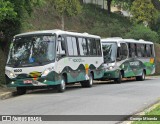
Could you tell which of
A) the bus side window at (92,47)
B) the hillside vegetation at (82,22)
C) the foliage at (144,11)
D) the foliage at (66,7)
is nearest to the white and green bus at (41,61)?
the bus side window at (92,47)

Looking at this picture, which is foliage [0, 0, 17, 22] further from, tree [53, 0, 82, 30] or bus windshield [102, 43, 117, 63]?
tree [53, 0, 82, 30]

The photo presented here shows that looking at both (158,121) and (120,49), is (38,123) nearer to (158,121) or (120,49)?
(158,121)

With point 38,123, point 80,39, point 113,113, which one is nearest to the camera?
point 38,123

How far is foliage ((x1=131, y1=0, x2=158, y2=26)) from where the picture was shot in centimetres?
5691

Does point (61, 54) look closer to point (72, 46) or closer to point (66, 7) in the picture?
point (72, 46)

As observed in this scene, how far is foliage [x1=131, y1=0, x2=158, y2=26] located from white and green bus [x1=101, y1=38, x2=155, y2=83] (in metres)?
21.5

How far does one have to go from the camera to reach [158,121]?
445 inches

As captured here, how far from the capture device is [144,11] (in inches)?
2251

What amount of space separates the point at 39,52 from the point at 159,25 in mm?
42940

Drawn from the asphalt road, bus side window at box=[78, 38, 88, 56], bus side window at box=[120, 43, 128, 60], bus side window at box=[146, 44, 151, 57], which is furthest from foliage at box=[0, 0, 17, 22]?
bus side window at box=[146, 44, 151, 57]

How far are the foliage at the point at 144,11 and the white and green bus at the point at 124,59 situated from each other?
21.5 metres

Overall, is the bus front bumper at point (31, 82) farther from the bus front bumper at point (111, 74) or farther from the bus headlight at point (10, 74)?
the bus front bumper at point (111, 74)

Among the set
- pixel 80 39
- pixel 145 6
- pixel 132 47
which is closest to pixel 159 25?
pixel 145 6

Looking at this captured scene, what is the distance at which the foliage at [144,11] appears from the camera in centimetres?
5691
